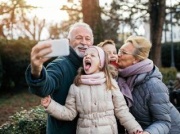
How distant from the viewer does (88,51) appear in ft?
9.70

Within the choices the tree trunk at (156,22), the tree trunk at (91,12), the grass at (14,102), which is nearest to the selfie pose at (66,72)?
the grass at (14,102)

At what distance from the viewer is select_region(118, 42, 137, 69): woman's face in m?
3.11

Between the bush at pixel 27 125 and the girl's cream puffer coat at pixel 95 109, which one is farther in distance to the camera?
the bush at pixel 27 125

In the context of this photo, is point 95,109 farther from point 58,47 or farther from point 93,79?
point 58,47

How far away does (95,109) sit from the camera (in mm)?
2879

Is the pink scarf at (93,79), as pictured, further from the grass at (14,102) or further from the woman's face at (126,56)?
the grass at (14,102)

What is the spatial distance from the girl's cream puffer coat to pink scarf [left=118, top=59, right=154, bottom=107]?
96 mm

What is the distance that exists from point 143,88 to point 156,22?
44.7 feet

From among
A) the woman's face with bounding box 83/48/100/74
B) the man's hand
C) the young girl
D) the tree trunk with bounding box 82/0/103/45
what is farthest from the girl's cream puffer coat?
the tree trunk with bounding box 82/0/103/45

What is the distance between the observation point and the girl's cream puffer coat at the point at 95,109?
9.45ft

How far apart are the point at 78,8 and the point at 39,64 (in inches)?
422

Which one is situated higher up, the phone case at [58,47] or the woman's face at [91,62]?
the phone case at [58,47]

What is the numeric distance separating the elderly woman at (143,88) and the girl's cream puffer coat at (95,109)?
13cm

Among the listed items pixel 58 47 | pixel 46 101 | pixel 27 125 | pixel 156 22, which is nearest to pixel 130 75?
pixel 46 101
